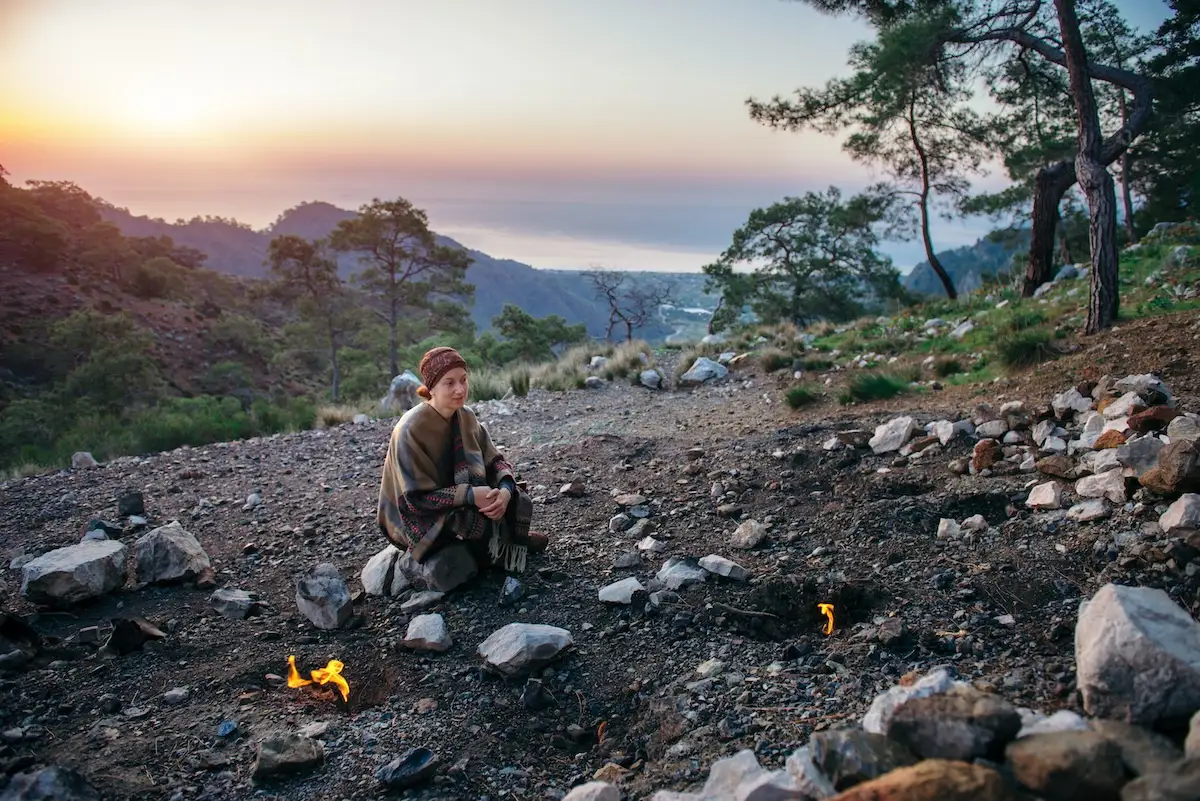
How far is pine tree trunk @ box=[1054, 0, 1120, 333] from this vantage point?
24.1 feet

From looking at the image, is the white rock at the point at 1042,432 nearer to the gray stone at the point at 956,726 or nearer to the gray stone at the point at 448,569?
the gray stone at the point at 956,726

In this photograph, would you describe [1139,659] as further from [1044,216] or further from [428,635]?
[1044,216]

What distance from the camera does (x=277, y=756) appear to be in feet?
8.04

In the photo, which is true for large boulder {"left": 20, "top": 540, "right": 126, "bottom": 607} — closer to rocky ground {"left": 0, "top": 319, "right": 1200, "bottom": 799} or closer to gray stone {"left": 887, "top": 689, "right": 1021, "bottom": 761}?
rocky ground {"left": 0, "top": 319, "right": 1200, "bottom": 799}

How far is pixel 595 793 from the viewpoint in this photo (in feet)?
6.90

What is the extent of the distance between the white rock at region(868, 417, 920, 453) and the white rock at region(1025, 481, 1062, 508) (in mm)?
1359

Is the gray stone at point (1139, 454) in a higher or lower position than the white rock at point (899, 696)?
higher

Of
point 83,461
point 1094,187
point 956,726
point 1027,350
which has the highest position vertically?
point 1094,187

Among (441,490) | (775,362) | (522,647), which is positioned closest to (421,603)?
(441,490)

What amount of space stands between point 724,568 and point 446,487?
5.27ft

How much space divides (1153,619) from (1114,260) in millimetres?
7068

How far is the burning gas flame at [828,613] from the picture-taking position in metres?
3.11

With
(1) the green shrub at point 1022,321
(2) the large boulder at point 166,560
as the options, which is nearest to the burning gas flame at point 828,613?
(2) the large boulder at point 166,560

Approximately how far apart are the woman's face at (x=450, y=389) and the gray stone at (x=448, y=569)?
0.80 meters
